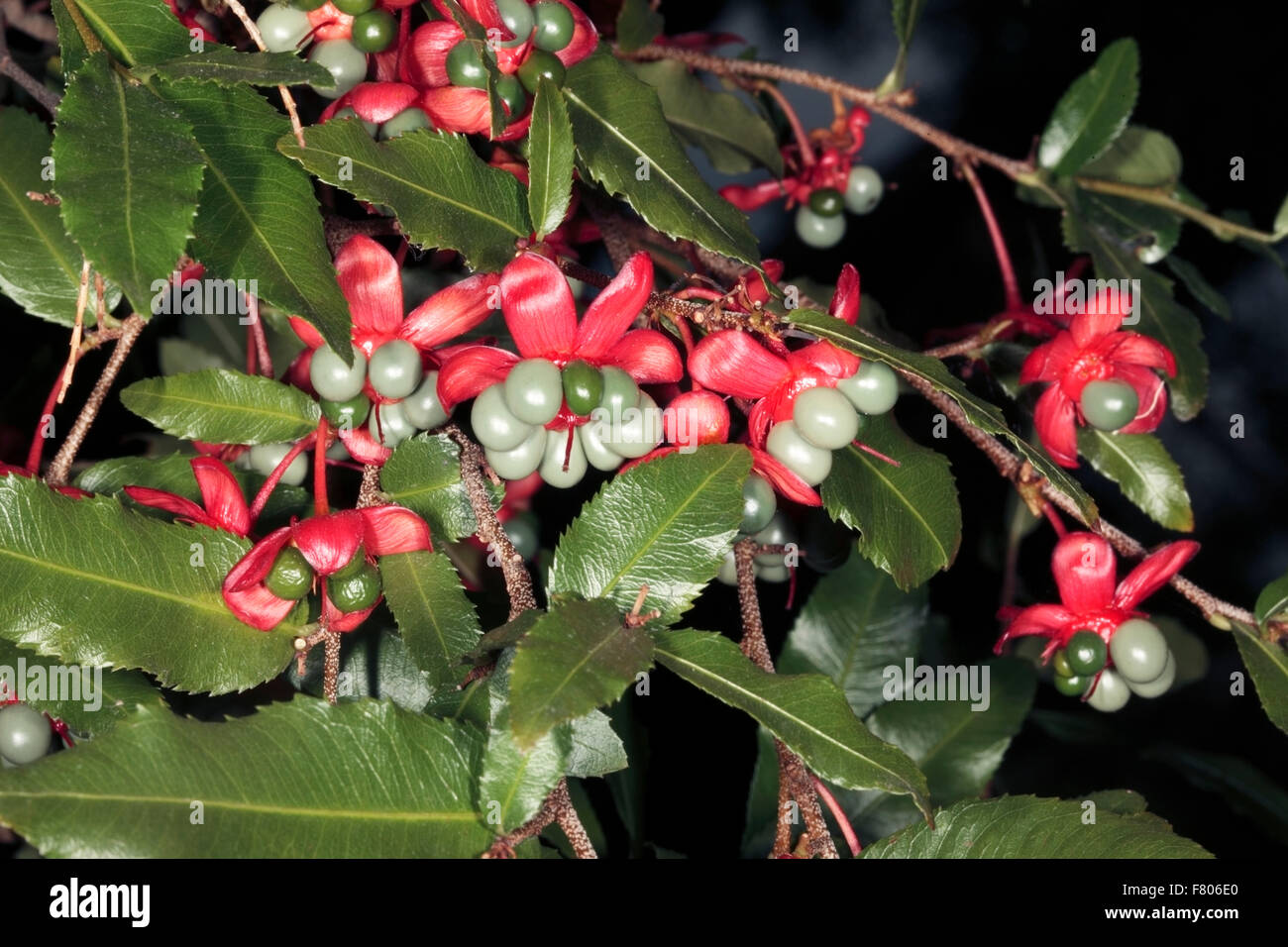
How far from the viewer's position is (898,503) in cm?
62

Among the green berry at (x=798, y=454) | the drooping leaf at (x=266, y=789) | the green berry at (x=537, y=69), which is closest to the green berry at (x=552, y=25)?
the green berry at (x=537, y=69)

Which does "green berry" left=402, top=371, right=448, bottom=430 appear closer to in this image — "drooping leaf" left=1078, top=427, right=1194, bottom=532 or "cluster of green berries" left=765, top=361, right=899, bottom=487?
"cluster of green berries" left=765, top=361, right=899, bottom=487

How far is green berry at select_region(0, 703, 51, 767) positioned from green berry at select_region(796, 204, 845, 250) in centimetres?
63

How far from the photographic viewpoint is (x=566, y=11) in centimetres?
56

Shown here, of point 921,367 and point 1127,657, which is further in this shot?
point 1127,657

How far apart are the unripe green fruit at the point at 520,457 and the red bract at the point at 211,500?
12 centimetres

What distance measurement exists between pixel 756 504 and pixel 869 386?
0.27 feet

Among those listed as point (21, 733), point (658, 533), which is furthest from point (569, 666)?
point (21, 733)

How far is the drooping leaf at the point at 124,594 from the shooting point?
0.49 m

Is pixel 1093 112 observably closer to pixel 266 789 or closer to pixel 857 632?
pixel 857 632

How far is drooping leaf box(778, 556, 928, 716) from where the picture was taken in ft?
2.75
